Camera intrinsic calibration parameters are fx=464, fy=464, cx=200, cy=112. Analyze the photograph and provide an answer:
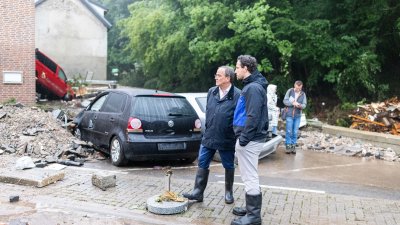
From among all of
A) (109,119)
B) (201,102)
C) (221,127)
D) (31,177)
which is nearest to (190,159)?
(201,102)

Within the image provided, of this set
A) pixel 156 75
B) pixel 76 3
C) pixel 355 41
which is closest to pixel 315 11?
pixel 355 41

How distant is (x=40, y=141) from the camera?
33.5 feet

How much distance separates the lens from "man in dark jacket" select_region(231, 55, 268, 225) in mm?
5309

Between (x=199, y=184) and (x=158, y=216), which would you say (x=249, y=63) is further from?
(x=158, y=216)

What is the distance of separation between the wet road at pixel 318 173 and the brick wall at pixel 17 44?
32.1 ft

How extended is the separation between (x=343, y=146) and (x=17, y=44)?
12.3 m

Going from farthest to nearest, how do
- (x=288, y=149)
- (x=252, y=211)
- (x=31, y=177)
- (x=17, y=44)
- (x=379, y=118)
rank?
(x=17, y=44) < (x=379, y=118) < (x=288, y=149) < (x=31, y=177) < (x=252, y=211)

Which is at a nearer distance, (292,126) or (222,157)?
(222,157)

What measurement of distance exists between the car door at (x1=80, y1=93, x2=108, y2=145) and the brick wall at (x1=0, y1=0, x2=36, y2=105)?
8.23m

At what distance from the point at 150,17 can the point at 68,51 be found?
15.6 m

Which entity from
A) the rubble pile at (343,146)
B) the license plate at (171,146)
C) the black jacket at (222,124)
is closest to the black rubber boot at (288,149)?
the rubble pile at (343,146)

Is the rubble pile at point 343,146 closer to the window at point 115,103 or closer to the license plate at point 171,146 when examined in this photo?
the license plate at point 171,146

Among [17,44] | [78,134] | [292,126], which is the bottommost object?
[78,134]

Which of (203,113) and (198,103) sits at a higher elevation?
(198,103)
